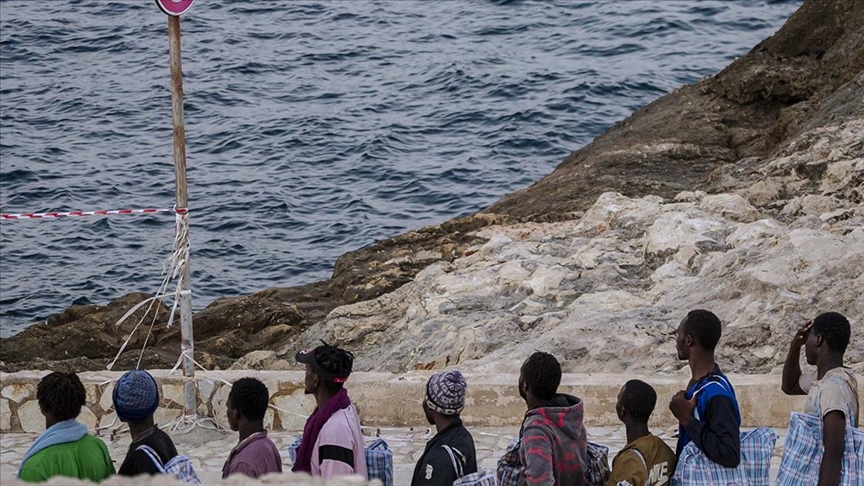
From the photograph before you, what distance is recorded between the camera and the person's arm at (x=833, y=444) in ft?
17.3

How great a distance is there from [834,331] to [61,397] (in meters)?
3.44

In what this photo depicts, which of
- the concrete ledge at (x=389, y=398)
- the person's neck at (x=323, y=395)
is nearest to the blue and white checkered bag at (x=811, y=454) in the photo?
the person's neck at (x=323, y=395)

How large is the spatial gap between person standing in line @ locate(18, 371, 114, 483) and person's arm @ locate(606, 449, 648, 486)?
2.17 metres

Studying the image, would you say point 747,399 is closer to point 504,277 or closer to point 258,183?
point 504,277

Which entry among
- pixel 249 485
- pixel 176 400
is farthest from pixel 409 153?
pixel 249 485

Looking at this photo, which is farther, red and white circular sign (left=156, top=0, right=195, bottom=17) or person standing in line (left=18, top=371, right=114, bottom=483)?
red and white circular sign (left=156, top=0, right=195, bottom=17)

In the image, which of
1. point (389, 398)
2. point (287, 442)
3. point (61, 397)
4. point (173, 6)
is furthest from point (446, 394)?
point (173, 6)

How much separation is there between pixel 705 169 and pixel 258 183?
11158mm

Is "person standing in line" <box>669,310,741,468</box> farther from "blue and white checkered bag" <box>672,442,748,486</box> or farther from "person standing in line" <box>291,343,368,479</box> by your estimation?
"person standing in line" <box>291,343,368,479</box>

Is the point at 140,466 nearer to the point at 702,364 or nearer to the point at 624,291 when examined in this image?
the point at 702,364

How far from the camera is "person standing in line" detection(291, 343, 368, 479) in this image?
542cm

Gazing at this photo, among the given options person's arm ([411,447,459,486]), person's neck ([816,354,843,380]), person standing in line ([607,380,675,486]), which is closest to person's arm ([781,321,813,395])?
person's neck ([816,354,843,380])

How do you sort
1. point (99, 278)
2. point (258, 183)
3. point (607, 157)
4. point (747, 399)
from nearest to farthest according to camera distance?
point (747, 399), point (607, 157), point (99, 278), point (258, 183)

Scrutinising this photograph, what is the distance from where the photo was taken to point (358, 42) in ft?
114
